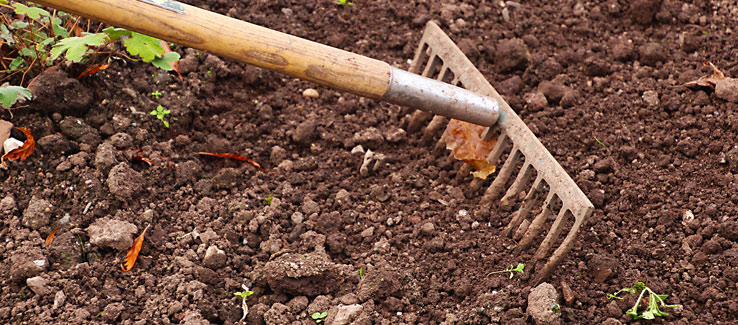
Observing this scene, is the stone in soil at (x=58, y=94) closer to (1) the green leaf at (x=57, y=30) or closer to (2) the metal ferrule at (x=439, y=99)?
(1) the green leaf at (x=57, y=30)

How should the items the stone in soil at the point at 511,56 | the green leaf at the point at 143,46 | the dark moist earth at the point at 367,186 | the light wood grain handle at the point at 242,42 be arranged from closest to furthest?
the light wood grain handle at the point at 242,42
the dark moist earth at the point at 367,186
the green leaf at the point at 143,46
the stone in soil at the point at 511,56

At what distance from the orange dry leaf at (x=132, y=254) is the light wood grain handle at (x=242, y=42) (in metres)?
0.84

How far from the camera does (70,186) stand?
2.75 metres

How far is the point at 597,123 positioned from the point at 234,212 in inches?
70.4

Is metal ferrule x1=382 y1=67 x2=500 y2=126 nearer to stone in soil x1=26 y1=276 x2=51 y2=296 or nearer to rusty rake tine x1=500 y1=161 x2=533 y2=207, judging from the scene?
rusty rake tine x1=500 y1=161 x2=533 y2=207

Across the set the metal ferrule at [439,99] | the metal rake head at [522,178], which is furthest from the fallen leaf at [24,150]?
the metal rake head at [522,178]

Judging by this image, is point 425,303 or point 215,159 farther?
point 215,159

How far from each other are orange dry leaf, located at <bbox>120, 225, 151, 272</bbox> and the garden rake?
845 millimetres

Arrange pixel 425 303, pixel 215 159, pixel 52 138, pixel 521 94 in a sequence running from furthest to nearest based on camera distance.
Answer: pixel 521 94
pixel 215 159
pixel 52 138
pixel 425 303

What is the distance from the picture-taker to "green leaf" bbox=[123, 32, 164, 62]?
265 centimetres

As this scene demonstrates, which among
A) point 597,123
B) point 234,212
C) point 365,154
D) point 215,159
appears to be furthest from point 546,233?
point 215,159

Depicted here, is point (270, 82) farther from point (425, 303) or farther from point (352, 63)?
point (425, 303)

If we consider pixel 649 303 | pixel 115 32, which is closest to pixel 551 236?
pixel 649 303

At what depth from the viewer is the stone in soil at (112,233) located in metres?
2.58
